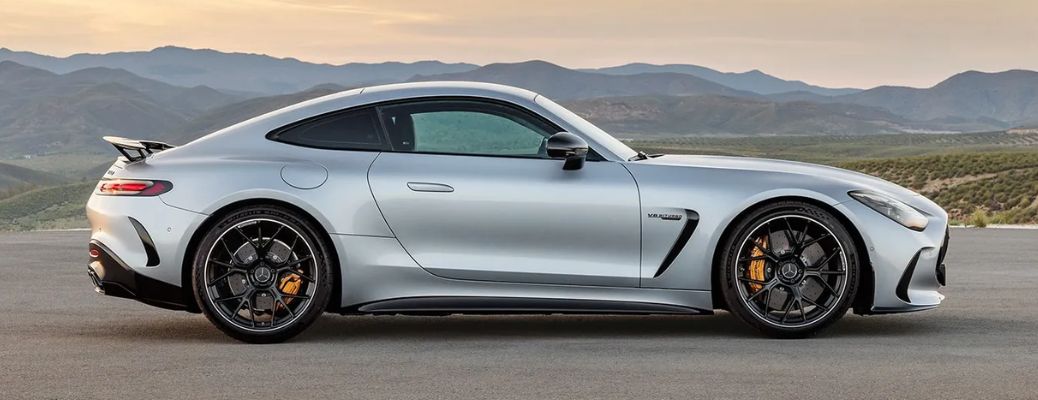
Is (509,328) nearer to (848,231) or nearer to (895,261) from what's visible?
(848,231)

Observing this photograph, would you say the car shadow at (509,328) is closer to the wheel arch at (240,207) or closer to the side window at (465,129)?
the wheel arch at (240,207)

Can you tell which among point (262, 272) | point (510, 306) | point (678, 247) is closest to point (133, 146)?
point (262, 272)

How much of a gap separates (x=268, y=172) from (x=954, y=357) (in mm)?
3898

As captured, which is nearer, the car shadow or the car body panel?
the car body panel

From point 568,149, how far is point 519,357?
116cm

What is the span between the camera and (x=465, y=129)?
24.6 ft

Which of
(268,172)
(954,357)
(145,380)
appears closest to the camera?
(145,380)

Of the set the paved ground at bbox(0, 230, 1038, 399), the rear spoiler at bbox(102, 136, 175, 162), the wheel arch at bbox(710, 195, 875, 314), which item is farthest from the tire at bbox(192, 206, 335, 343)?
the wheel arch at bbox(710, 195, 875, 314)

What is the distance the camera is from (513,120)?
7469mm

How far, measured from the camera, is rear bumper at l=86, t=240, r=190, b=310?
7336 millimetres

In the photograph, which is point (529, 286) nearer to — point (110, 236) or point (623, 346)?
point (623, 346)

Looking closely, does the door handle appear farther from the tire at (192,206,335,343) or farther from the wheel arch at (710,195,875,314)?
the wheel arch at (710,195,875,314)

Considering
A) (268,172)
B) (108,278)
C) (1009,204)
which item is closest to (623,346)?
(268,172)

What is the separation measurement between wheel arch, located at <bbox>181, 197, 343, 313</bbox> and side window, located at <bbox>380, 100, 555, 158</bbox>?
648mm
